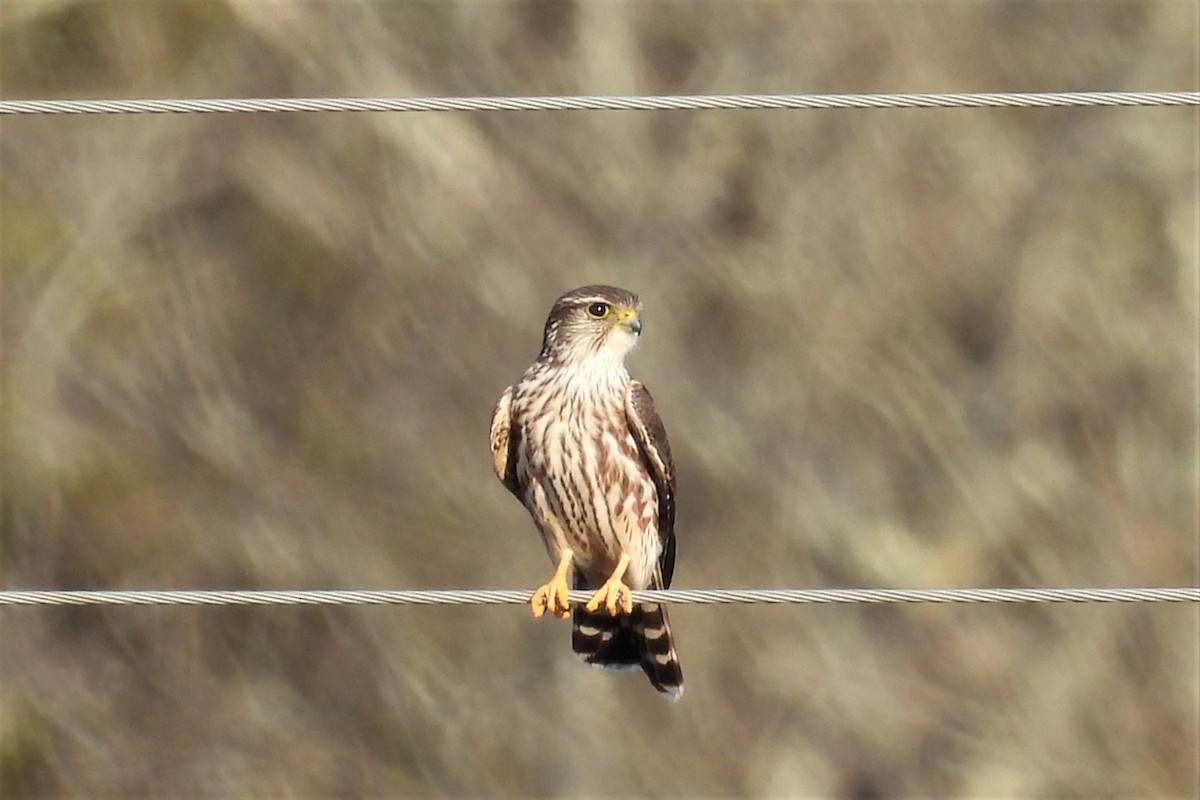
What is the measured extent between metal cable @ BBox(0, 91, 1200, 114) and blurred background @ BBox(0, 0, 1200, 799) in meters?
6.23

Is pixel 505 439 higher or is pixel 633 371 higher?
pixel 633 371

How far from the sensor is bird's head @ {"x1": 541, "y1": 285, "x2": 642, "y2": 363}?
6914 mm

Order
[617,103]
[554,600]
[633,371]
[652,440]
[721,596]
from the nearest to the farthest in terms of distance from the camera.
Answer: [721,596] < [617,103] < [554,600] < [652,440] < [633,371]

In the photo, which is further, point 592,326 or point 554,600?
point 592,326

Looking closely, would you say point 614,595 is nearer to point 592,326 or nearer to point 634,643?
point 634,643

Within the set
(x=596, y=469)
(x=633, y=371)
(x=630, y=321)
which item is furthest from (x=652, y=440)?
(x=633, y=371)

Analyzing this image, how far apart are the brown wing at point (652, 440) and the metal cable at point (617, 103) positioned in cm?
125

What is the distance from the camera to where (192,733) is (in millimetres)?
14000

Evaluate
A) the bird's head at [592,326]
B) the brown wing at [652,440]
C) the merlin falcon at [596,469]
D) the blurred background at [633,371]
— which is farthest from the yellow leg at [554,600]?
the blurred background at [633,371]

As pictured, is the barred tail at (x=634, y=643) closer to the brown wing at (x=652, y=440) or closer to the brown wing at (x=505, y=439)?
the brown wing at (x=652, y=440)

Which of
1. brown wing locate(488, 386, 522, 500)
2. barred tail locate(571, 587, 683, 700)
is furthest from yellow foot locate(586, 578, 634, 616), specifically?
brown wing locate(488, 386, 522, 500)

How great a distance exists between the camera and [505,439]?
6.94 m

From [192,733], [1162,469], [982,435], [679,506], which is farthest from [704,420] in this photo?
→ [192,733]

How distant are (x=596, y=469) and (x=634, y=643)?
0.63 metres
